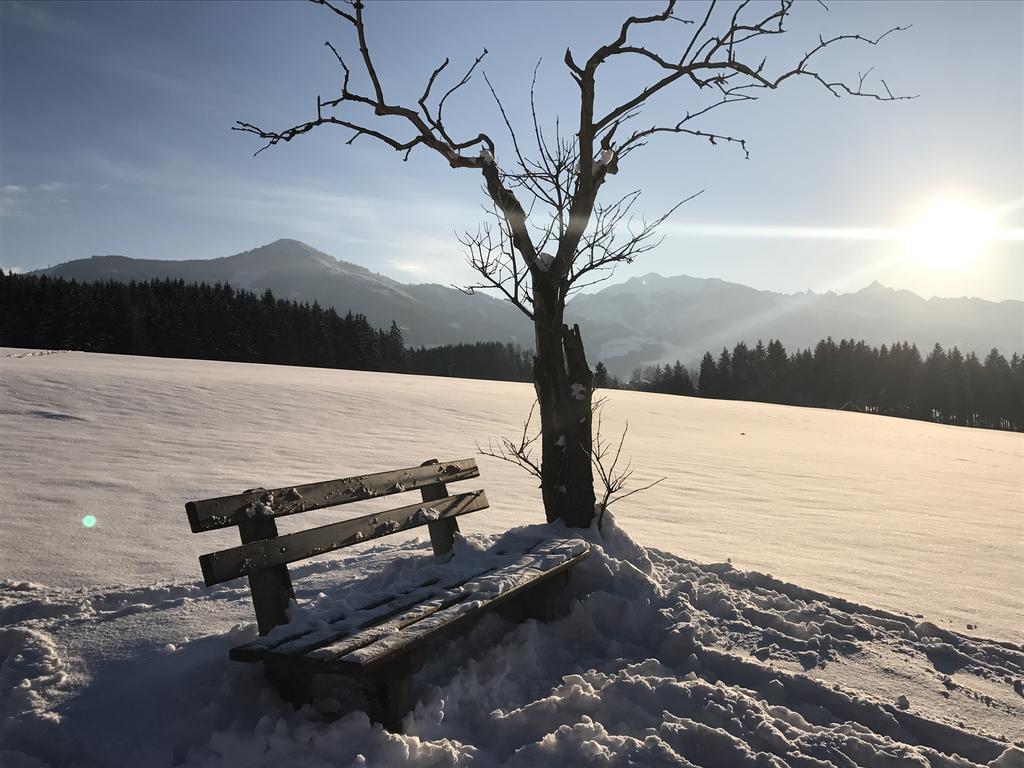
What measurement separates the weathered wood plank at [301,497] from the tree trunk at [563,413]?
95 cm

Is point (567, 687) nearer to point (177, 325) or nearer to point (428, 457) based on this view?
point (428, 457)

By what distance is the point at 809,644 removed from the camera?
3.93 meters

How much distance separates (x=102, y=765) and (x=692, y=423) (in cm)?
2509

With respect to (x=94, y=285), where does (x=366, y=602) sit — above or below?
below

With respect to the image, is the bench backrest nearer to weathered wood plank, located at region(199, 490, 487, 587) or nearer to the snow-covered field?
weathered wood plank, located at region(199, 490, 487, 587)

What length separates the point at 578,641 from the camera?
3930 mm

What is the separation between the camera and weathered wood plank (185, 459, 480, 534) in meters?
2.79

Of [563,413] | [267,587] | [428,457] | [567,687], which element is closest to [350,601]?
[267,587]

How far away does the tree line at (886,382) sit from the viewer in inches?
2650

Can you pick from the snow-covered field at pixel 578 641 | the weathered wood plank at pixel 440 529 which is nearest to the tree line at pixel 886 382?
the snow-covered field at pixel 578 641

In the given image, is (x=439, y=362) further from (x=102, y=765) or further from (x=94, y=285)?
(x=102, y=765)

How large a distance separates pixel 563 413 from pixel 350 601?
7.75ft

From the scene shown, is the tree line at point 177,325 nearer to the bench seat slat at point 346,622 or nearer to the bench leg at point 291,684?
the bench seat slat at point 346,622

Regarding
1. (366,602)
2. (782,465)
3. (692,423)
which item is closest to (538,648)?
(366,602)
